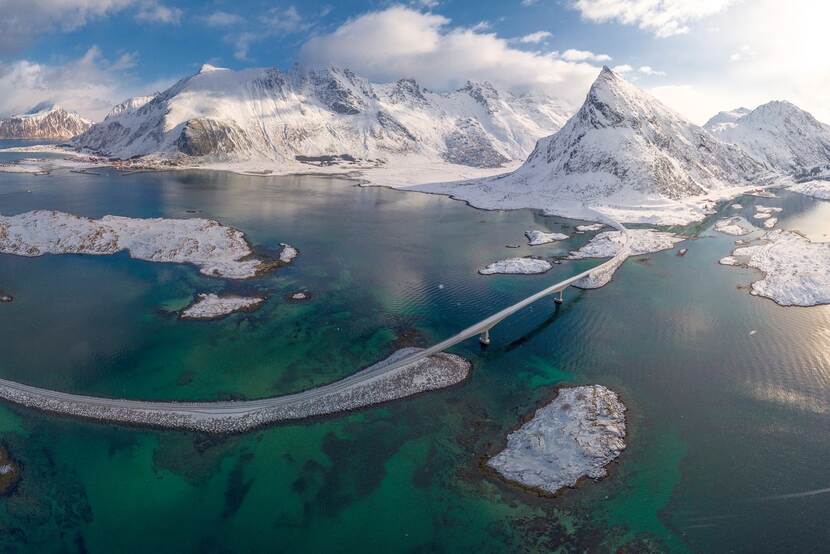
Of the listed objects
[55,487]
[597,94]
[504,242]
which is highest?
[597,94]

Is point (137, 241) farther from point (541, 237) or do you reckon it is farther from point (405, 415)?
point (541, 237)

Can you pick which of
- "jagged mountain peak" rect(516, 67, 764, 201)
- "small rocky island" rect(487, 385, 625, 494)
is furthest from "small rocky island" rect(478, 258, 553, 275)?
"jagged mountain peak" rect(516, 67, 764, 201)

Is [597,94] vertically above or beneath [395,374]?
above

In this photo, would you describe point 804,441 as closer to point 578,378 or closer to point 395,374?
point 578,378

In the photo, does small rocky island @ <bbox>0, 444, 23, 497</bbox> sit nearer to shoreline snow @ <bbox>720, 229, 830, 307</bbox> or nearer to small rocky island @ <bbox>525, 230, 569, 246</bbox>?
small rocky island @ <bbox>525, 230, 569, 246</bbox>

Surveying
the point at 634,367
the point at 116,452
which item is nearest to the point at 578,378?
the point at 634,367

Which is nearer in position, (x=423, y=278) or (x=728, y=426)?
(x=728, y=426)
